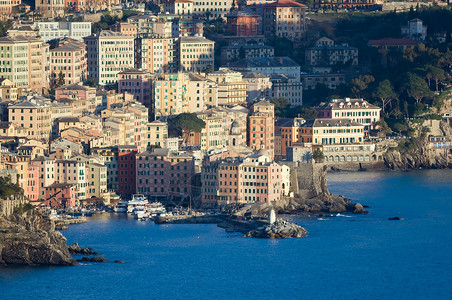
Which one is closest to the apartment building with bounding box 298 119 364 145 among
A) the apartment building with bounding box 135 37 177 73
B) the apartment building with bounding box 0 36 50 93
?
the apartment building with bounding box 135 37 177 73

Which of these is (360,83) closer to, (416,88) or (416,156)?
(416,88)

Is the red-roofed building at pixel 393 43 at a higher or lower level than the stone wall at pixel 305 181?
higher

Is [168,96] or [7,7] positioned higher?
[7,7]

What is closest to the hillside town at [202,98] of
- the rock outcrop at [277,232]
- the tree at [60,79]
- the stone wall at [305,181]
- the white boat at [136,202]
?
the tree at [60,79]

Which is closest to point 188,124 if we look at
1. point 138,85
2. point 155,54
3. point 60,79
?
point 138,85

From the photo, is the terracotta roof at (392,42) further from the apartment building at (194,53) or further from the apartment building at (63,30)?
the apartment building at (63,30)
